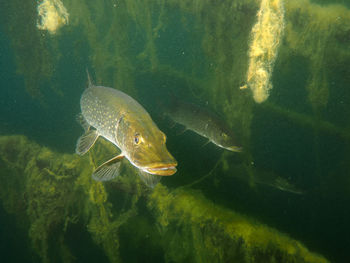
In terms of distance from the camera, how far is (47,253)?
4.71 metres

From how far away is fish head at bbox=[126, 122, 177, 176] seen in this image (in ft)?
6.94

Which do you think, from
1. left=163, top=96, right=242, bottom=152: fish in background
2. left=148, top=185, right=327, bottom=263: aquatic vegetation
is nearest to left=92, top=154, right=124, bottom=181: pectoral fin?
left=148, top=185, right=327, bottom=263: aquatic vegetation

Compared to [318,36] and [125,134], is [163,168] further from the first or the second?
[318,36]

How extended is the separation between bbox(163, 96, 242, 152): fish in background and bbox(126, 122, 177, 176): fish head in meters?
3.08

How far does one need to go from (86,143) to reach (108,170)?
1.01 metres

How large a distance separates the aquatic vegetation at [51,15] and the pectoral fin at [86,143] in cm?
1035

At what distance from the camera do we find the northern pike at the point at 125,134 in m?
2.20

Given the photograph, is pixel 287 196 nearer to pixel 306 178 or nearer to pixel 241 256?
pixel 306 178

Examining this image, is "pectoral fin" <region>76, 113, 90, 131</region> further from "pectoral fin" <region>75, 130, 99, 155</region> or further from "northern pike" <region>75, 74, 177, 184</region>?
"pectoral fin" <region>75, 130, 99, 155</region>

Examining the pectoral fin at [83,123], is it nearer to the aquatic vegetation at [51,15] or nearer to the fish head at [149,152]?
the fish head at [149,152]

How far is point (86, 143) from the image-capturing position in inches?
130

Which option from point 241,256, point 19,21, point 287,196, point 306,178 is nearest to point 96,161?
point 241,256

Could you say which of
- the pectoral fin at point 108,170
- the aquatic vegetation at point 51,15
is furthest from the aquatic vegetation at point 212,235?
the aquatic vegetation at point 51,15

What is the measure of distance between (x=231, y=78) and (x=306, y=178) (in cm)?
675
